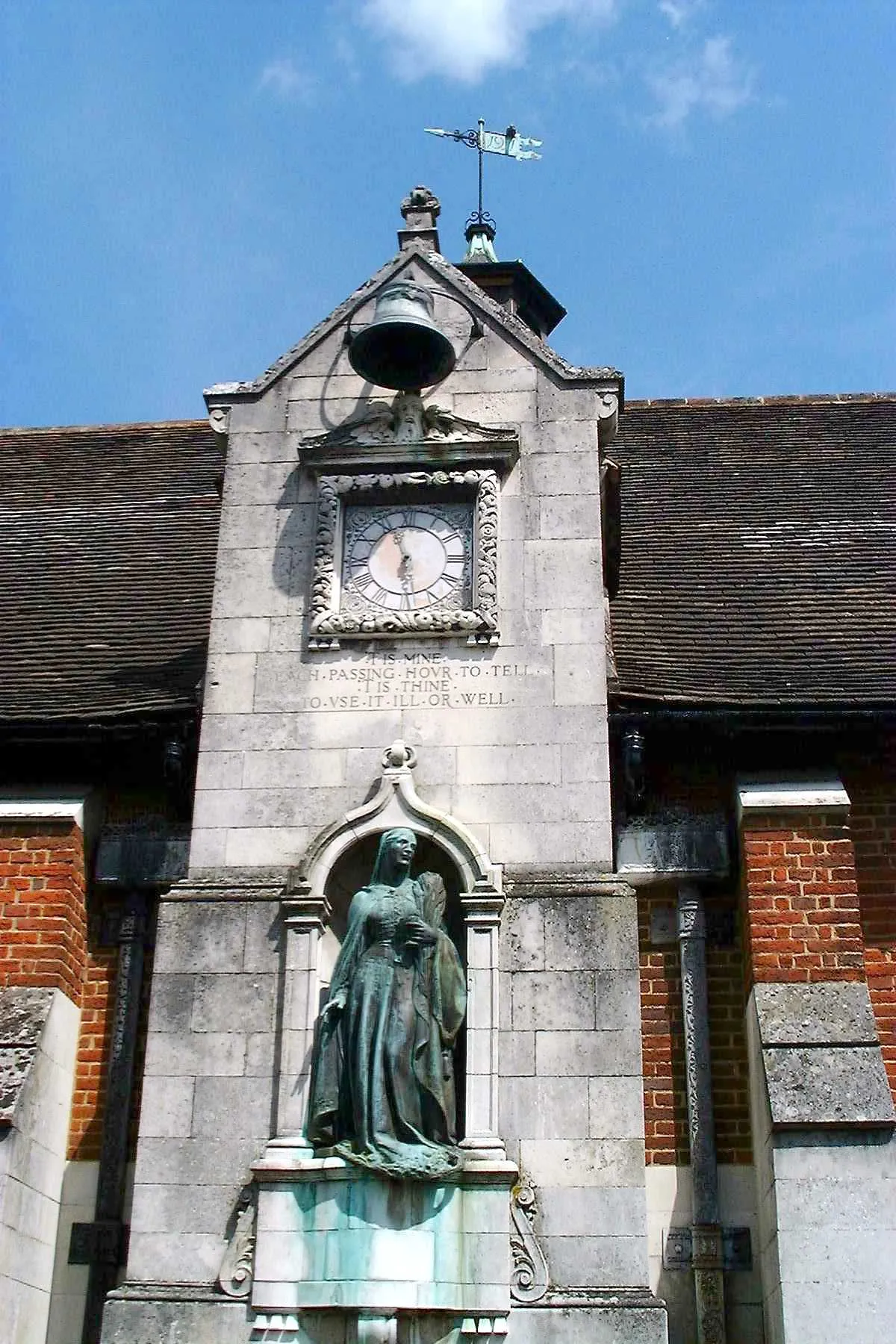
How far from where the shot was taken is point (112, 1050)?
11.5 meters

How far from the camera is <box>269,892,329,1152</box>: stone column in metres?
9.74

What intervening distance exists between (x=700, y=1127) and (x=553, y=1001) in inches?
66.6

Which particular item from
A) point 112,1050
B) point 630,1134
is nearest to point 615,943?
point 630,1134

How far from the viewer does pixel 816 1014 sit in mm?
10508

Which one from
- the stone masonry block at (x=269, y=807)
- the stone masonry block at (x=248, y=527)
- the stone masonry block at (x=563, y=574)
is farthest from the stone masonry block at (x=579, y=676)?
the stone masonry block at (x=248, y=527)

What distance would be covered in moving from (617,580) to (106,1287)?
6.62 m

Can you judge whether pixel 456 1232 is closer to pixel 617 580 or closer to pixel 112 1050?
pixel 112 1050

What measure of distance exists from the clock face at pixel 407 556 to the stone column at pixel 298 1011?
2.20 m

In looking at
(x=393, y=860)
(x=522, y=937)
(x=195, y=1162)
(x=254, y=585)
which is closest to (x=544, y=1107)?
(x=522, y=937)

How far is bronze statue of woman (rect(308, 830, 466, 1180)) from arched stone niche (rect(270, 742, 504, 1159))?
0.37 feet

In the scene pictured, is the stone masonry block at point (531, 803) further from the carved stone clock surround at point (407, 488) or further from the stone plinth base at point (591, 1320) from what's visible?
the stone plinth base at point (591, 1320)

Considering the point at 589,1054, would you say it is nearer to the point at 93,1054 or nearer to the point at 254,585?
the point at 93,1054

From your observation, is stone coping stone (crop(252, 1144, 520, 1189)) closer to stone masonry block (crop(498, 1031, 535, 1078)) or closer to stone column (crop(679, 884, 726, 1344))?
stone masonry block (crop(498, 1031, 535, 1078))

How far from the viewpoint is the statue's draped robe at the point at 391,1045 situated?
9469 millimetres
